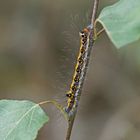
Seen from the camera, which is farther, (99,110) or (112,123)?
(99,110)

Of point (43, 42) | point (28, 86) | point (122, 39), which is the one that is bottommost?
point (28, 86)

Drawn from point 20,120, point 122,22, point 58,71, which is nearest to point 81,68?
point 20,120

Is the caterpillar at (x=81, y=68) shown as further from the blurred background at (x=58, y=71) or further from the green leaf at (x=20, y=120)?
the blurred background at (x=58, y=71)

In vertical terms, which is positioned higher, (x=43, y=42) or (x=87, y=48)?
(x=87, y=48)

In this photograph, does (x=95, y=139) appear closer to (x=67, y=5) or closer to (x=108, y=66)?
(x=108, y=66)

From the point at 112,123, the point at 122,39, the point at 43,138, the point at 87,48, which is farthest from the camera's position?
the point at 43,138

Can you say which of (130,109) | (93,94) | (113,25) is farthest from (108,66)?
(113,25)
